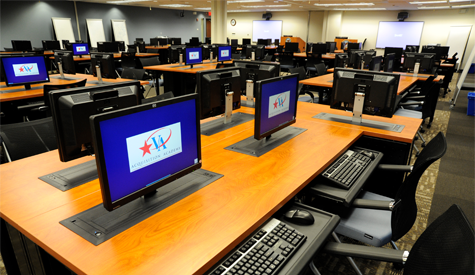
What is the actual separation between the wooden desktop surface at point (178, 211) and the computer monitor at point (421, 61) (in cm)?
518

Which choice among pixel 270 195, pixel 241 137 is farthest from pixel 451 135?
pixel 270 195

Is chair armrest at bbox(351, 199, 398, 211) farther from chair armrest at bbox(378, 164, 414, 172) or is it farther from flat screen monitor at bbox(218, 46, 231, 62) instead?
flat screen monitor at bbox(218, 46, 231, 62)

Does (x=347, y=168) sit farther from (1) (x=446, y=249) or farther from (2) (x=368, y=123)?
(1) (x=446, y=249)

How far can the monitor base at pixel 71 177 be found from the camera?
4.94 feet

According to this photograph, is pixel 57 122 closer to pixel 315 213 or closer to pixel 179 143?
pixel 179 143

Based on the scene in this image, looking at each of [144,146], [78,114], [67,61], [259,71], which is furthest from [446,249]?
[67,61]

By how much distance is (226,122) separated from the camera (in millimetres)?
2561

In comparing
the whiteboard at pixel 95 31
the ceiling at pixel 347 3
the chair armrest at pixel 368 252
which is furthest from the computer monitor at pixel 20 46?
the chair armrest at pixel 368 252

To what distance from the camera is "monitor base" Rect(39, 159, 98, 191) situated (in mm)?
1505

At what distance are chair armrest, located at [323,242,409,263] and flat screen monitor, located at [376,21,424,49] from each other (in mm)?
16441

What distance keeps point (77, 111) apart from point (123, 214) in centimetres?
60

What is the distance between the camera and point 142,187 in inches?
49.8

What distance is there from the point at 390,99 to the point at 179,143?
193cm

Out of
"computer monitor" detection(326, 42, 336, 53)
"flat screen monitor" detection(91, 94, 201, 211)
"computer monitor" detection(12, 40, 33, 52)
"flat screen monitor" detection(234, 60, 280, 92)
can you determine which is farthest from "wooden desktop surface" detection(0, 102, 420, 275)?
"computer monitor" detection(12, 40, 33, 52)
